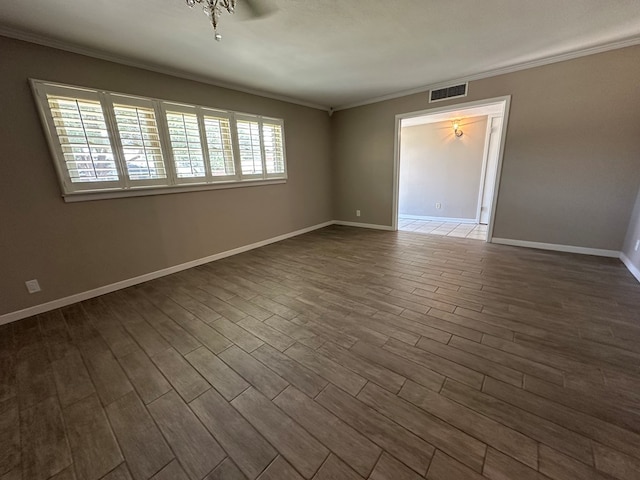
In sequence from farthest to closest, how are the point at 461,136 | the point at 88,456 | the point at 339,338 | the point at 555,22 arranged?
the point at 461,136
the point at 555,22
the point at 339,338
the point at 88,456

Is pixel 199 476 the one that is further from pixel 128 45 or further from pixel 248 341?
pixel 128 45

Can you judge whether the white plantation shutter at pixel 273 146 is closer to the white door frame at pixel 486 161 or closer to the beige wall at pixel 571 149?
the beige wall at pixel 571 149

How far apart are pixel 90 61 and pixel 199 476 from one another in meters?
3.72

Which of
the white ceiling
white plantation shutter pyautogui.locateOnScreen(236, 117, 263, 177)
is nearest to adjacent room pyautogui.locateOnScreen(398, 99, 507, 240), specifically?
the white ceiling

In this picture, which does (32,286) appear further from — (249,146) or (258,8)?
(258,8)

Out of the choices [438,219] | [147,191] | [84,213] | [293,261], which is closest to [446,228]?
[438,219]

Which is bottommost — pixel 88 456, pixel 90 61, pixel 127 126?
pixel 88 456

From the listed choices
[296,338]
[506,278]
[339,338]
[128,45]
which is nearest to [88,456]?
[296,338]

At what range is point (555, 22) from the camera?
232cm

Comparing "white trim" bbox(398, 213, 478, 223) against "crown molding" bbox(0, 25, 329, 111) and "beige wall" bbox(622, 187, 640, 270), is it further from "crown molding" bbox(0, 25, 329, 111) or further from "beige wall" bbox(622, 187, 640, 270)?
"crown molding" bbox(0, 25, 329, 111)

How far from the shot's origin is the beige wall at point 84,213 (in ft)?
7.52

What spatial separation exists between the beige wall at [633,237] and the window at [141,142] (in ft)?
16.6

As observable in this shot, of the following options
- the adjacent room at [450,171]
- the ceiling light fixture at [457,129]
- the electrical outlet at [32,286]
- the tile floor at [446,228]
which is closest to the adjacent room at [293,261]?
the electrical outlet at [32,286]

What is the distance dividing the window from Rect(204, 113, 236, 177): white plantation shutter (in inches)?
0.5
